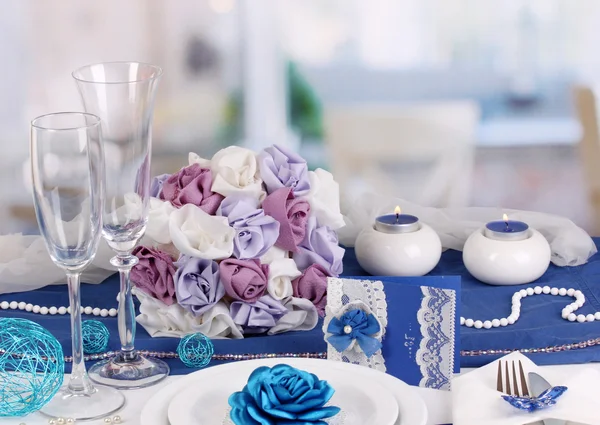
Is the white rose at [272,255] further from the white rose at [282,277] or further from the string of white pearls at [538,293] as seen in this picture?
the string of white pearls at [538,293]

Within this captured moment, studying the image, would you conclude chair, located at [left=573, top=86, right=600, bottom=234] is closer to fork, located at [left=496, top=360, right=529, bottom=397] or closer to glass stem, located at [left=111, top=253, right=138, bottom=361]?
fork, located at [left=496, top=360, right=529, bottom=397]

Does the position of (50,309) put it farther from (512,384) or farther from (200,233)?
(512,384)

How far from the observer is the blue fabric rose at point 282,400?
80 centimetres

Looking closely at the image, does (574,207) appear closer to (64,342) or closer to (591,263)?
(591,263)

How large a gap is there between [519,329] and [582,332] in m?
0.07

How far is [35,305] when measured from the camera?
Result: 50.7 inches

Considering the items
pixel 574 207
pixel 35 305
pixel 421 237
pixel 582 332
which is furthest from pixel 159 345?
pixel 574 207

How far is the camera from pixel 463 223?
150cm

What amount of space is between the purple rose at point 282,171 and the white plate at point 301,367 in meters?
0.29

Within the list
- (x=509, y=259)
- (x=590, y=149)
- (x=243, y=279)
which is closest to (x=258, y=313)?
(x=243, y=279)

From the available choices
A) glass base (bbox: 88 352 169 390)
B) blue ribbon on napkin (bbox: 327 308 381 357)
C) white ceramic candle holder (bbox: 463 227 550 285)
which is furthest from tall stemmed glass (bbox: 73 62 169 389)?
white ceramic candle holder (bbox: 463 227 550 285)

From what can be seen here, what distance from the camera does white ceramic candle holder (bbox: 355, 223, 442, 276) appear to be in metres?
1.31

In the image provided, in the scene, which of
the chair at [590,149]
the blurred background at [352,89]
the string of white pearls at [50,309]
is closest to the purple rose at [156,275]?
the string of white pearls at [50,309]

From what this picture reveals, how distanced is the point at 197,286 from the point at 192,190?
129 mm
